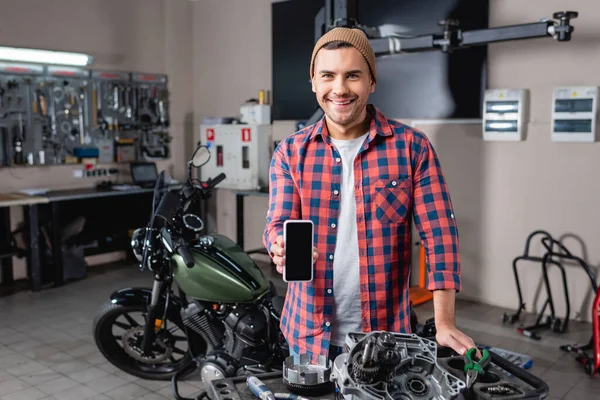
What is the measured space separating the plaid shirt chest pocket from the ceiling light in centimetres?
457

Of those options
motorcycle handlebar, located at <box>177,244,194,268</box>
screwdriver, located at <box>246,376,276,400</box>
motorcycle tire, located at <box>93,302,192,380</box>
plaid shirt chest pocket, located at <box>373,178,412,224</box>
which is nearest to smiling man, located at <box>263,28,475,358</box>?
plaid shirt chest pocket, located at <box>373,178,412,224</box>

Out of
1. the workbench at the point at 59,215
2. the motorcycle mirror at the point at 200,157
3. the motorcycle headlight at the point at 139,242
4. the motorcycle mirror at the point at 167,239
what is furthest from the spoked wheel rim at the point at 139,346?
the workbench at the point at 59,215

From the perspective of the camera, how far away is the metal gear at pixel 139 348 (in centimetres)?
320

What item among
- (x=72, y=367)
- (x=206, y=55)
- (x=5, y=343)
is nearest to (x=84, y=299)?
(x=5, y=343)

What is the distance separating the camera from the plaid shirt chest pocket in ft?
4.99

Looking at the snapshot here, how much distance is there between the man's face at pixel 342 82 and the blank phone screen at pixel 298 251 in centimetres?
35

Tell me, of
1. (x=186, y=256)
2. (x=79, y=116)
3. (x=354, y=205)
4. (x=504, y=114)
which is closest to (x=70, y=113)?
(x=79, y=116)

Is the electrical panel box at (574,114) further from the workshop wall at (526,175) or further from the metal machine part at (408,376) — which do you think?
the metal machine part at (408,376)

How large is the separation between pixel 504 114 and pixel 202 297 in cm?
275

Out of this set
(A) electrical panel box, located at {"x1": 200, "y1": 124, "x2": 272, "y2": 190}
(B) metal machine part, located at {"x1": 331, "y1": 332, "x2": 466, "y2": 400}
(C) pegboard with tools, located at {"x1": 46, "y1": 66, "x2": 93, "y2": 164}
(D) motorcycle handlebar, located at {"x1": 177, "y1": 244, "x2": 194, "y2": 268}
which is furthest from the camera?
(A) electrical panel box, located at {"x1": 200, "y1": 124, "x2": 272, "y2": 190}

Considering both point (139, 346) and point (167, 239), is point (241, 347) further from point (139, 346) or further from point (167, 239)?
point (139, 346)

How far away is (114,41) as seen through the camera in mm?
6023

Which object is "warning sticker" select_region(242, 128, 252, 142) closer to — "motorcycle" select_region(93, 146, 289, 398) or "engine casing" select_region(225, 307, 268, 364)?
"motorcycle" select_region(93, 146, 289, 398)

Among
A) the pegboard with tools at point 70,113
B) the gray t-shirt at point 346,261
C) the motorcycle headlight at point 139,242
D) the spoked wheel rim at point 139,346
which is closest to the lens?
the gray t-shirt at point 346,261
